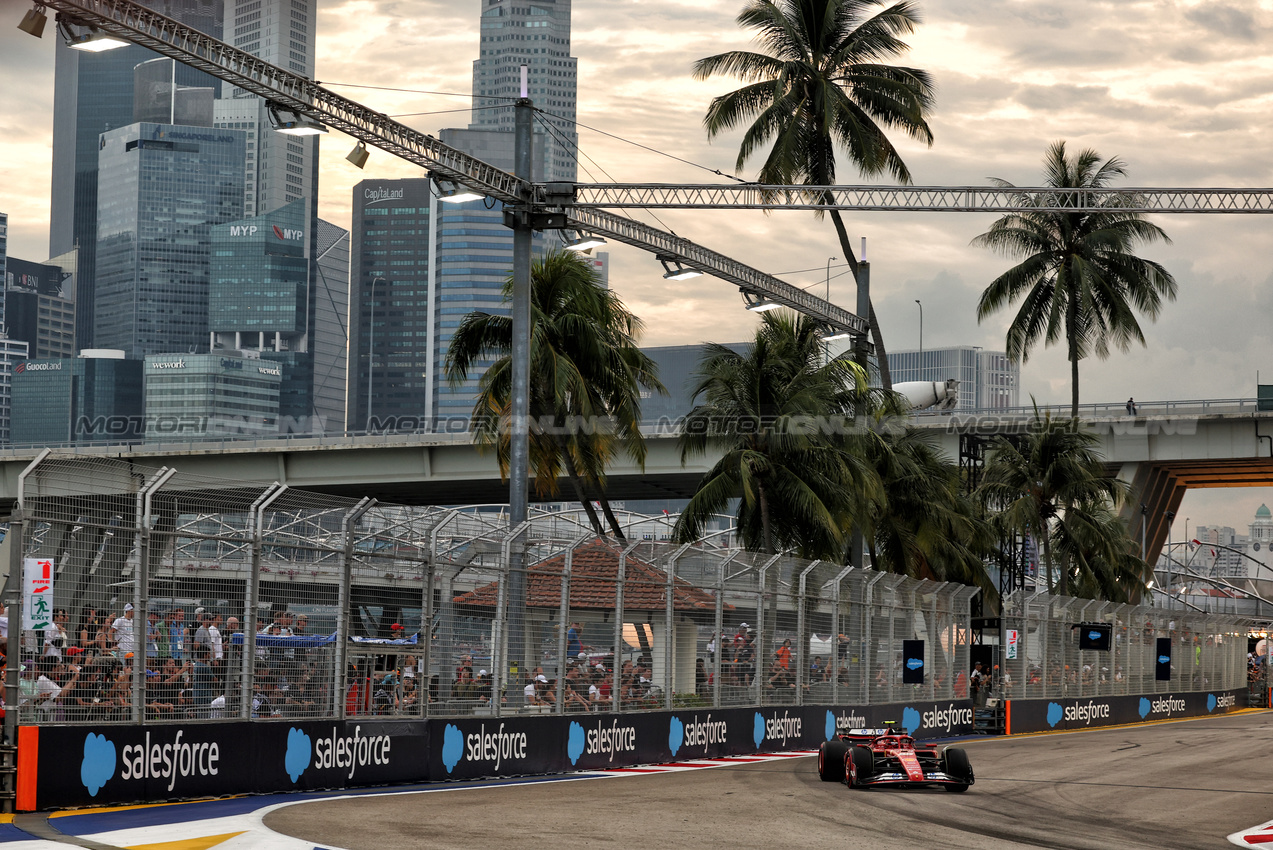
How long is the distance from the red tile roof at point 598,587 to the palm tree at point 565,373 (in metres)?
11.0

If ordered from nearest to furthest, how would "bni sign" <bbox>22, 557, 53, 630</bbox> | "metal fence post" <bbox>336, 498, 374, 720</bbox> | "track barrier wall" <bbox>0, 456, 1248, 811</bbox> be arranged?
"bni sign" <bbox>22, 557, 53, 630</bbox> → "track barrier wall" <bbox>0, 456, 1248, 811</bbox> → "metal fence post" <bbox>336, 498, 374, 720</bbox>

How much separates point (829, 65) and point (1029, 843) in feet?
102

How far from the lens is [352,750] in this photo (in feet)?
51.4

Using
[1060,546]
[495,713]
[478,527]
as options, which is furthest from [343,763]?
[1060,546]

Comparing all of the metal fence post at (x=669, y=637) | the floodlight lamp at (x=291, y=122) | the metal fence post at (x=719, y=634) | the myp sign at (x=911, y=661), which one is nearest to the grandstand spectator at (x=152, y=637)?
the metal fence post at (x=669, y=637)

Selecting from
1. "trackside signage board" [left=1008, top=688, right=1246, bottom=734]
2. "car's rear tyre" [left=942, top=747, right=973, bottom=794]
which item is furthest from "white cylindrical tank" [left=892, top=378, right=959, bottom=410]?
"car's rear tyre" [left=942, top=747, right=973, bottom=794]

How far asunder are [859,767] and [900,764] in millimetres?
507

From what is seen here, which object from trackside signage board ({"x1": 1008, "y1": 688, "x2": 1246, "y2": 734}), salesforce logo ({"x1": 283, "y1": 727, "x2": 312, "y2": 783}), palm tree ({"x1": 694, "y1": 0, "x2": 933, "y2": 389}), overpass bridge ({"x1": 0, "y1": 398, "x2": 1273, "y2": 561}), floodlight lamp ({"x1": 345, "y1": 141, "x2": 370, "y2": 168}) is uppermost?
palm tree ({"x1": 694, "y1": 0, "x2": 933, "y2": 389})

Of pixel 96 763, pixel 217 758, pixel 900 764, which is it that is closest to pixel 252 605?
pixel 217 758

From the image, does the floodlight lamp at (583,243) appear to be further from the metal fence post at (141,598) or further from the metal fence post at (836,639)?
the metal fence post at (141,598)

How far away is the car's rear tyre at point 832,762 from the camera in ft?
58.9

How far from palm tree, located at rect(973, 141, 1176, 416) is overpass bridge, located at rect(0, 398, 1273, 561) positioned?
4.77 metres

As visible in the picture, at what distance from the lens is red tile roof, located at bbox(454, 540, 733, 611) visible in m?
18.0

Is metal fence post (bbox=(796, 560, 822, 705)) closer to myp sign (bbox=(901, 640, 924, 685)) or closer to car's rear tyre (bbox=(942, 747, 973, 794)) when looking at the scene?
myp sign (bbox=(901, 640, 924, 685))
